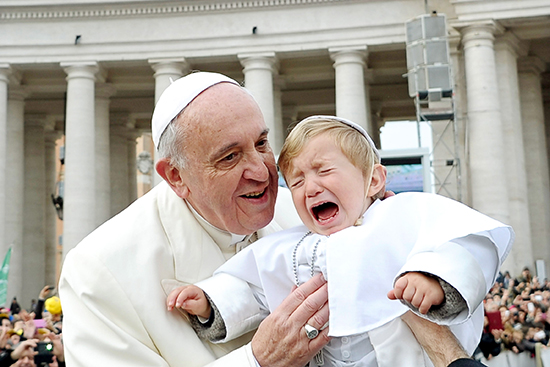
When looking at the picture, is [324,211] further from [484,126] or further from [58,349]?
[484,126]

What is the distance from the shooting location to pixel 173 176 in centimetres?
433

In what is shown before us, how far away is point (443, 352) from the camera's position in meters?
3.26

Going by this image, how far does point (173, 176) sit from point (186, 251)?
1.61 ft

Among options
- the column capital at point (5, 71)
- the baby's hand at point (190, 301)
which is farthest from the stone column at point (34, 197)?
the baby's hand at point (190, 301)

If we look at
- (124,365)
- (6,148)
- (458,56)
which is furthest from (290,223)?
(6,148)

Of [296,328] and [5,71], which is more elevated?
[5,71]

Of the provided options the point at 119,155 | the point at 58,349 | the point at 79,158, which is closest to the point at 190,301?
the point at 58,349

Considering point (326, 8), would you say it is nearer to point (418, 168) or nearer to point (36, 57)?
point (418, 168)

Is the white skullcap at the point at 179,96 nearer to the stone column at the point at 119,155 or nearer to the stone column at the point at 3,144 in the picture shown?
the stone column at the point at 3,144

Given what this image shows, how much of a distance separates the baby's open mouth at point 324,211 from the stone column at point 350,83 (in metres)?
28.0

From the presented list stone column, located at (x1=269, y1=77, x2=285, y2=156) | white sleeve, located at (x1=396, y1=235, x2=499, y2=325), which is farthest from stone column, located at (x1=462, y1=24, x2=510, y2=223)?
white sleeve, located at (x1=396, y1=235, x2=499, y2=325)

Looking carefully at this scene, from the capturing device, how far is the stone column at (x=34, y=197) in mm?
42906

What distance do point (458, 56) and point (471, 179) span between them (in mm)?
6182

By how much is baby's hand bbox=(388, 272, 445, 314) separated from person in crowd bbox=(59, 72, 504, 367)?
0.55 meters
